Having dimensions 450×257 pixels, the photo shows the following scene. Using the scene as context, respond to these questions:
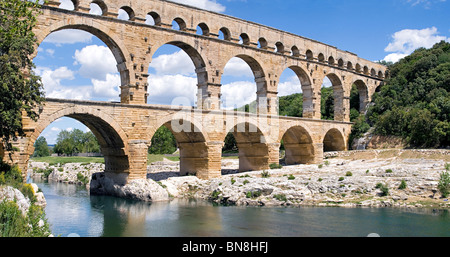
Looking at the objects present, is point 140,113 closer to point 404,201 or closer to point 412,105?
point 404,201

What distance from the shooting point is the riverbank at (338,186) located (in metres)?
22.1

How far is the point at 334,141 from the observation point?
4138 centimetres

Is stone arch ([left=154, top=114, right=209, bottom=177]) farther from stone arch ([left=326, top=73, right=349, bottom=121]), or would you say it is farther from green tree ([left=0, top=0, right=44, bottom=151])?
stone arch ([left=326, top=73, right=349, bottom=121])

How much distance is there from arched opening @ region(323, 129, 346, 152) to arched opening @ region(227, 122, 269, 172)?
10.5 meters

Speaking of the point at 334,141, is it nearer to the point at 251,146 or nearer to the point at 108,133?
the point at 251,146

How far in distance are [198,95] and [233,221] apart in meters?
13.4

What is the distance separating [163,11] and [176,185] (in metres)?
11.1

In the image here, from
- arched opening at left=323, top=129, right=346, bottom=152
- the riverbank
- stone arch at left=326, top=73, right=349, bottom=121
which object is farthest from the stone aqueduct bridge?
the riverbank

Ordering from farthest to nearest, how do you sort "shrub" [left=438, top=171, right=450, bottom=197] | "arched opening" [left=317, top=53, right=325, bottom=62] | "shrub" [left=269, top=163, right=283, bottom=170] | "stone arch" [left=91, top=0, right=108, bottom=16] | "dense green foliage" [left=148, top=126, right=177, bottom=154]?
"dense green foliage" [left=148, top=126, right=177, bottom=154] < "arched opening" [left=317, top=53, right=325, bottom=62] < "shrub" [left=269, top=163, right=283, bottom=170] < "stone arch" [left=91, top=0, right=108, bottom=16] < "shrub" [left=438, top=171, right=450, bottom=197]

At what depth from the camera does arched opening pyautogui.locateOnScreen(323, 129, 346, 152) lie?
40.7 metres

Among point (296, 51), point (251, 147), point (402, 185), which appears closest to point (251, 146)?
point (251, 147)

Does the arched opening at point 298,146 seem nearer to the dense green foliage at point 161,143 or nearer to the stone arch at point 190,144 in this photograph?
the stone arch at point 190,144

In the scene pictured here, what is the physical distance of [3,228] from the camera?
35.7 feet
